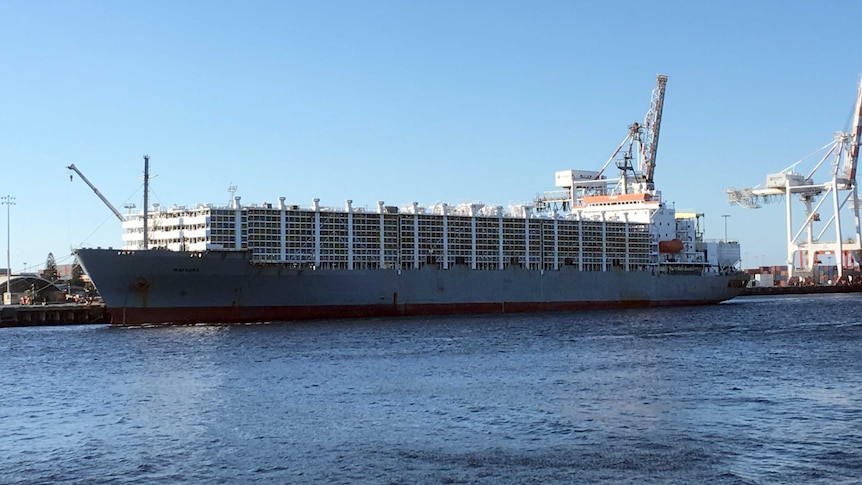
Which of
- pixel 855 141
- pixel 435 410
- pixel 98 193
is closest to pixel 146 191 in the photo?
pixel 98 193

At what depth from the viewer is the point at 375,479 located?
1911 cm

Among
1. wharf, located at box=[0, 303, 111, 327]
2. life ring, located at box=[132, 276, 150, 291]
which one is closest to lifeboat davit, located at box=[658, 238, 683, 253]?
wharf, located at box=[0, 303, 111, 327]

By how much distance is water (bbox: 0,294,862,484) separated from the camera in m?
19.9

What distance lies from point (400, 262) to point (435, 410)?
1619 inches

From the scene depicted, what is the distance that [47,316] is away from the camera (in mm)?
66188

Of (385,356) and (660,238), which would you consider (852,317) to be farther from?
(385,356)

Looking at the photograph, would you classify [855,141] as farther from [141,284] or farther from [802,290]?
[141,284]

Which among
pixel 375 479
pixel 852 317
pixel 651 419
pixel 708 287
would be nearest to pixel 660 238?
pixel 708 287

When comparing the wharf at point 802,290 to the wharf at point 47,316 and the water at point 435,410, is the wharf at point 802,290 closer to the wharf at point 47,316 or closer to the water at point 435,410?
the water at point 435,410

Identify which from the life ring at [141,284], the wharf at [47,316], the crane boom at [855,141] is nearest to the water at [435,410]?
the life ring at [141,284]

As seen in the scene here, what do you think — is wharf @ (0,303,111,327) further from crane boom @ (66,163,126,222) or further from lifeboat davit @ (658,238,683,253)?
lifeboat davit @ (658,238,683,253)

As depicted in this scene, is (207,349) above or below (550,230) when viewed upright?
below

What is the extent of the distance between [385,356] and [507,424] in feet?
53.7

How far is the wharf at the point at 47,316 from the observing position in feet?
216
